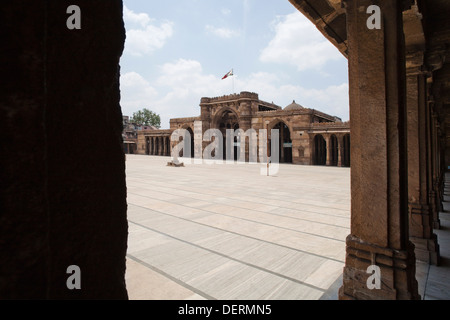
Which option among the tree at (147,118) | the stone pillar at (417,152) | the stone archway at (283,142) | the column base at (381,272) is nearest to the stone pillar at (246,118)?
the stone archway at (283,142)

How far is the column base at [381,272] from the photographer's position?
2.06 meters

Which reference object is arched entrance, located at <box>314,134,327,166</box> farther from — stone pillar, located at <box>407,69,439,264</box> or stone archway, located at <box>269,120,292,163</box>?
stone pillar, located at <box>407,69,439,264</box>

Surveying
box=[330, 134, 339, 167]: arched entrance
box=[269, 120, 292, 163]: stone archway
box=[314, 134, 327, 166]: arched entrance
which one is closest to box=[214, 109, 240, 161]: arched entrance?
box=[269, 120, 292, 163]: stone archway

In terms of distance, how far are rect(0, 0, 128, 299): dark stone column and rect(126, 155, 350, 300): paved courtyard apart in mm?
1975

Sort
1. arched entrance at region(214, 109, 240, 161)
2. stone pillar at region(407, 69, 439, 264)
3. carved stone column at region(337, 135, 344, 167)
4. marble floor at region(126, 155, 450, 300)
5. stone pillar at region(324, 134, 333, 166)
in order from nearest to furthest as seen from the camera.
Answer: marble floor at region(126, 155, 450, 300), stone pillar at region(407, 69, 439, 264), carved stone column at region(337, 135, 344, 167), stone pillar at region(324, 134, 333, 166), arched entrance at region(214, 109, 240, 161)

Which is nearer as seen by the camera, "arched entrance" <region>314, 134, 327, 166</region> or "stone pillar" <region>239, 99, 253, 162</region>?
"arched entrance" <region>314, 134, 327, 166</region>

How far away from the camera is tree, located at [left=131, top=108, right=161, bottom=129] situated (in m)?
67.2

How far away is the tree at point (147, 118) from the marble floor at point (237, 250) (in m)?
64.8

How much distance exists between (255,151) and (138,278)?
2378 cm

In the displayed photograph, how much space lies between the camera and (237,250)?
3486 mm

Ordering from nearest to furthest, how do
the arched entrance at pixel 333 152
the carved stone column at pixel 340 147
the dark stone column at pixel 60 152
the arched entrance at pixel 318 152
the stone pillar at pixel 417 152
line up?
the dark stone column at pixel 60 152, the stone pillar at pixel 417 152, the carved stone column at pixel 340 147, the arched entrance at pixel 333 152, the arched entrance at pixel 318 152

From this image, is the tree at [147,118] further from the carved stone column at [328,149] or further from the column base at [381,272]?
the column base at [381,272]

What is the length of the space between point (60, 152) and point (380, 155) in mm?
2214
